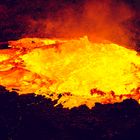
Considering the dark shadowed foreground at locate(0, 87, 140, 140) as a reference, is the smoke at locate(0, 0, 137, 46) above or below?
above

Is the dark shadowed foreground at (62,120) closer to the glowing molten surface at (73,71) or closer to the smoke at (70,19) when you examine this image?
the glowing molten surface at (73,71)

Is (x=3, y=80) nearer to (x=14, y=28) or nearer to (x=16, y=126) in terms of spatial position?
(x=16, y=126)

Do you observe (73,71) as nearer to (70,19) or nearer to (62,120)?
(62,120)

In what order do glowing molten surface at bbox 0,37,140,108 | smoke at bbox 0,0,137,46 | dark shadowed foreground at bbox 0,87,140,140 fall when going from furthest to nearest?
smoke at bbox 0,0,137,46 < glowing molten surface at bbox 0,37,140,108 < dark shadowed foreground at bbox 0,87,140,140

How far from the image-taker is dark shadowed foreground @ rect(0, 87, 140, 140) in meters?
4.05

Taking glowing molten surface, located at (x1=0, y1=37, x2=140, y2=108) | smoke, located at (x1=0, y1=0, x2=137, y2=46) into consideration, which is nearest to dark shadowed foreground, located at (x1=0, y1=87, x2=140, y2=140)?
glowing molten surface, located at (x1=0, y1=37, x2=140, y2=108)

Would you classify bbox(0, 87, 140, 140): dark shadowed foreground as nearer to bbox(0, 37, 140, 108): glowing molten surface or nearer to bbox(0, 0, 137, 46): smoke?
bbox(0, 37, 140, 108): glowing molten surface

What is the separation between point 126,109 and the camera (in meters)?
4.46

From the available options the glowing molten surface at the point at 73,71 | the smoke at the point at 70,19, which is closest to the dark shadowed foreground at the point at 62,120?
the glowing molten surface at the point at 73,71

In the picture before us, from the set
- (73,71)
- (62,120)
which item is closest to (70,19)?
(73,71)

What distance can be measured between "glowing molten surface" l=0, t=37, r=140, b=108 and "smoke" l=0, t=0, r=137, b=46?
1016 mm

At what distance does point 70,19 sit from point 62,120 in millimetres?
3845

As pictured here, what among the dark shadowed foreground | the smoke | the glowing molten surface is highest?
the smoke

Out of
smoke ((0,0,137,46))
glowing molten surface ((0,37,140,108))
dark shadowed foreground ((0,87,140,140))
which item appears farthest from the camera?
smoke ((0,0,137,46))
